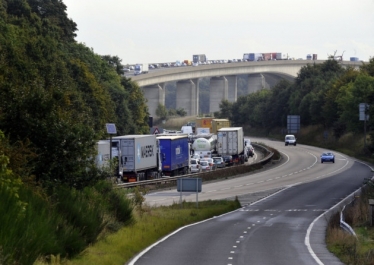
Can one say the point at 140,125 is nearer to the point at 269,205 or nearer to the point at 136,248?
the point at 269,205

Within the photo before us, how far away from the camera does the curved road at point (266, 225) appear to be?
25.4m

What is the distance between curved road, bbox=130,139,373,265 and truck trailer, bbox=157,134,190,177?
13.6 ft

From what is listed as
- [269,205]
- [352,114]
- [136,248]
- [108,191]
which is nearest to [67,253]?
[136,248]

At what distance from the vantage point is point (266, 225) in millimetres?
37688

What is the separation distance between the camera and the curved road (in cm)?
2538

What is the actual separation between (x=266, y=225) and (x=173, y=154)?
110 ft

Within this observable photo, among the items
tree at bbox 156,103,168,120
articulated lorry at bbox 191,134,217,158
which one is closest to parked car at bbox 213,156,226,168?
articulated lorry at bbox 191,134,217,158

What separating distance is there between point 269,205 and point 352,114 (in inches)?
2340

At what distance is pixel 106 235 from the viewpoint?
26.8m

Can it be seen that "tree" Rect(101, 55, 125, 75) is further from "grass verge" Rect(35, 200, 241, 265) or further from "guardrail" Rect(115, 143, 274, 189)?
"grass verge" Rect(35, 200, 241, 265)

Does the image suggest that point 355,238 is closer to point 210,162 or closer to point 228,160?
point 210,162

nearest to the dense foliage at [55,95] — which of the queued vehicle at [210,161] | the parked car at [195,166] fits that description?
the parked car at [195,166]

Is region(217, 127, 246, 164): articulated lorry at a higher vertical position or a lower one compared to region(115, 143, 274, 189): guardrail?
higher

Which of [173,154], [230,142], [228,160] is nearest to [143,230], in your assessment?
[173,154]
